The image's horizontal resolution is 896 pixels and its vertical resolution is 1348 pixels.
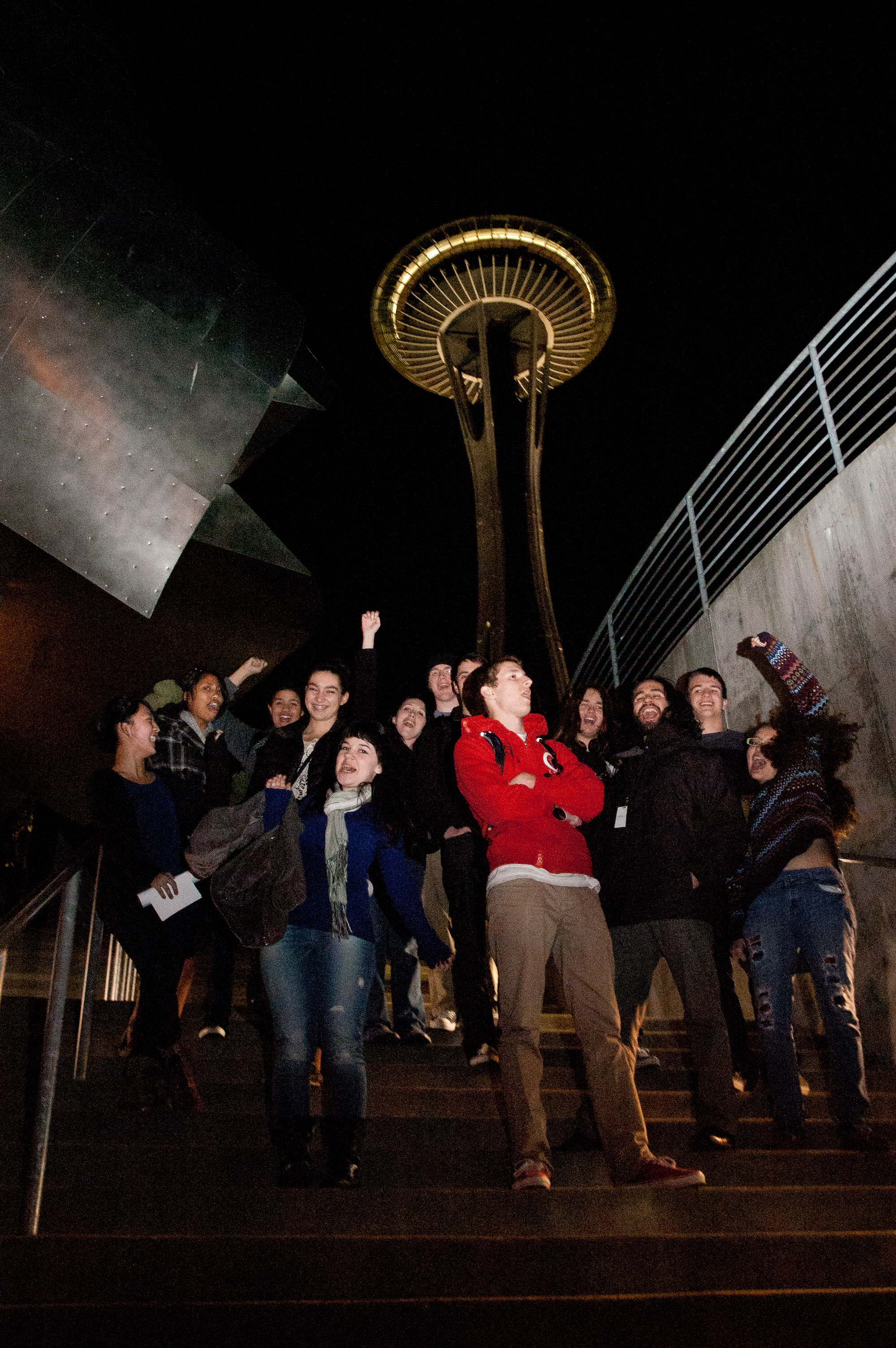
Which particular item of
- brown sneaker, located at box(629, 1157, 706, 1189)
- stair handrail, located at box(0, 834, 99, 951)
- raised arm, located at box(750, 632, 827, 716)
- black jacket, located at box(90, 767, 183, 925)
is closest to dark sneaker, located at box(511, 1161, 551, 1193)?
brown sneaker, located at box(629, 1157, 706, 1189)

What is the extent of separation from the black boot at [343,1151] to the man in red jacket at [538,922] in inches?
19.7

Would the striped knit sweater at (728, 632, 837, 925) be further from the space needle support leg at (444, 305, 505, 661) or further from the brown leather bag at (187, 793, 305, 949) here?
the space needle support leg at (444, 305, 505, 661)

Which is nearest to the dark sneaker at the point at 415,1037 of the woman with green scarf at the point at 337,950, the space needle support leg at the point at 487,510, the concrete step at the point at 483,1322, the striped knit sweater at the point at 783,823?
the woman with green scarf at the point at 337,950

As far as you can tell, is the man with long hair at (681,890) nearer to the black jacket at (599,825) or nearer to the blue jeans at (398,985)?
the black jacket at (599,825)

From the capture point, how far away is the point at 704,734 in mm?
4613

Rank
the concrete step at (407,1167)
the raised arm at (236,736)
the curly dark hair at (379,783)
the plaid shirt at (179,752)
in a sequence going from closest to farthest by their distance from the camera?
the concrete step at (407,1167), the curly dark hair at (379,783), the plaid shirt at (179,752), the raised arm at (236,736)

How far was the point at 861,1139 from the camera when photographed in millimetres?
3029

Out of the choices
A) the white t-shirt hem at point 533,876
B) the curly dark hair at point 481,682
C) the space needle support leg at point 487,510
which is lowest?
the white t-shirt hem at point 533,876

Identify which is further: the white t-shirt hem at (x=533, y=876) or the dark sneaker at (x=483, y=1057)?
the dark sneaker at (x=483, y=1057)

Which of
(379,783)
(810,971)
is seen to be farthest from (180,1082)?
(810,971)

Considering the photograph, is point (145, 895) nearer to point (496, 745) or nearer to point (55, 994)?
point (55, 994)

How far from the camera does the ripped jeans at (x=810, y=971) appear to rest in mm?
3152

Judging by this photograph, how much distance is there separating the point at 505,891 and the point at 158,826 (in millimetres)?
1822

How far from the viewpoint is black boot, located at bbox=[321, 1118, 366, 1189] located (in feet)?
8.71
